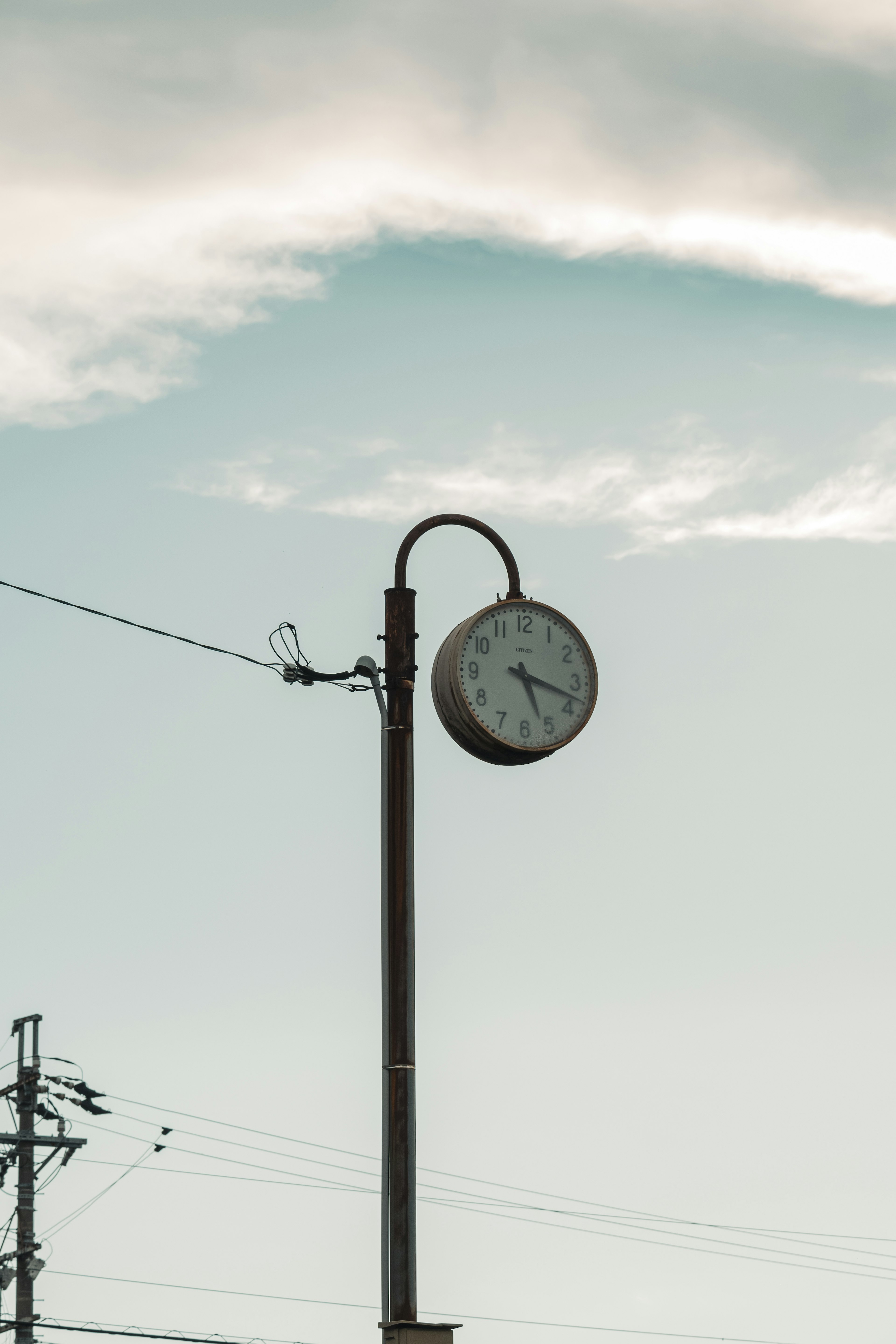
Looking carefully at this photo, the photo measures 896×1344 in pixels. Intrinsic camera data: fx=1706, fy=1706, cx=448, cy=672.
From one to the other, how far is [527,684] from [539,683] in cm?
8

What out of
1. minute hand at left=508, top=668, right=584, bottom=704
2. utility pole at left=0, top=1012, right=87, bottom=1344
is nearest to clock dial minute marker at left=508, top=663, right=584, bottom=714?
minute hand at left=508, top=668, right=584, bottom=704

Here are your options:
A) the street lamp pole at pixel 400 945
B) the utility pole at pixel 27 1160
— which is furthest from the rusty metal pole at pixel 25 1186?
the street lamp pole at pixel 400 945

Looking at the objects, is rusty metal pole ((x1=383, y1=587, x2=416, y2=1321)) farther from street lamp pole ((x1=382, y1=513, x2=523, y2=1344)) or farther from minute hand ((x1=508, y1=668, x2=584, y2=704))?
minute hand ((x1=508, y1=668, x2=584, y2=704))

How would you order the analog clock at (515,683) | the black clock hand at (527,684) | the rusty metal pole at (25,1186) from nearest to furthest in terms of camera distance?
1. the analog clock at (515,683)
2. the black clock hand at (527,684)
3. the rusty metal pole at (25,1186)

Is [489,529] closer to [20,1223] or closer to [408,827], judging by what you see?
[408,827]

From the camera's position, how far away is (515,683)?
381 inches

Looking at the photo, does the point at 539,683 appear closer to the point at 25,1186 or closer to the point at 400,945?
the point at 400,945

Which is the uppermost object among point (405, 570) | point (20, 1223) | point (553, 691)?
point (405, 570)

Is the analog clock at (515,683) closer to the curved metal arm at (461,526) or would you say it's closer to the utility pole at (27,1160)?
the curved metal arm at (461,526)

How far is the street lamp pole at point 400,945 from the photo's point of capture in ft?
26.9

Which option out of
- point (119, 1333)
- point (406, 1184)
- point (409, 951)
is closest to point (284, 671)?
point (409, 951)

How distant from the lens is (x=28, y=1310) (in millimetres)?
26672

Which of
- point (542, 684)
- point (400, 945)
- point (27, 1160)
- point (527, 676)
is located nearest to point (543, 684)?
point (542, 684)

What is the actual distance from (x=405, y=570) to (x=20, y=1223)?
2114cm
